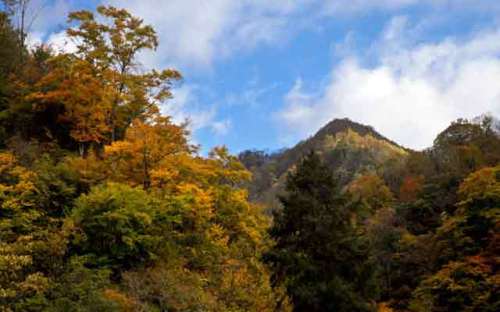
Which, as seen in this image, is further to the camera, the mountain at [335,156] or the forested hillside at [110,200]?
the mountain at [335,156]

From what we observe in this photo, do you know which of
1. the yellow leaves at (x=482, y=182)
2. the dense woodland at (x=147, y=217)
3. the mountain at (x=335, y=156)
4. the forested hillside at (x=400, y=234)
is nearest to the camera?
the dense woodland at (x=147, y=217)

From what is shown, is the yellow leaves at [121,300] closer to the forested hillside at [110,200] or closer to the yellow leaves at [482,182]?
the forested hillside at [110,200]

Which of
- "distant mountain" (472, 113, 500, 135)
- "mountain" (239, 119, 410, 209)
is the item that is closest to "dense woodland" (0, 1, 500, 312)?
"distant mountain" (472, 113, 500, 135)

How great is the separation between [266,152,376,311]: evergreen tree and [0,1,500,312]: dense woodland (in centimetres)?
5

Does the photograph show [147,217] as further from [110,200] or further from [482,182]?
[482,182]

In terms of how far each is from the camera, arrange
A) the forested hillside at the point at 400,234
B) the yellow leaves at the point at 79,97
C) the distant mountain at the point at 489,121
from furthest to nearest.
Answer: the distant mountain at the point at 489,121, the yellow leaves at the point at 79,97, the forested hillside at the point at 400,234

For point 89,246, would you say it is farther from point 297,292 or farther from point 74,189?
point 297,292

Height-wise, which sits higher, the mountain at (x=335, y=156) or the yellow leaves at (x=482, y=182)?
the mountain at (x=335, y=156)

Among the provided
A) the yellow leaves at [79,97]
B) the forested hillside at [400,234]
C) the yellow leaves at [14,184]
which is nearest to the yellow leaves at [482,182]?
the forested hillside at [400,234]

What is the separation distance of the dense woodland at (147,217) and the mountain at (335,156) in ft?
177

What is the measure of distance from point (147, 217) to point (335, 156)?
9829 centimetres

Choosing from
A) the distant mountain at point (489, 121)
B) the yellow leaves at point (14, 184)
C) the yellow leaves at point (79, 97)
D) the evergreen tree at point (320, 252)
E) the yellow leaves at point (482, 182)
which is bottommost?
the evergreen tree at point (320, 252)

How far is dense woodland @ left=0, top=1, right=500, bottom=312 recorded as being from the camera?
1452cm

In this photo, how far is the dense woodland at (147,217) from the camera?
1452 cm
